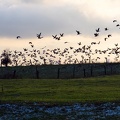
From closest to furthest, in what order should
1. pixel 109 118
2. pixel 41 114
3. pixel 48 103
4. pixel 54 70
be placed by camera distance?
1. pixel 109 118
2. pixel 41 114
3. pixel 48 103
4. pixel 54 70

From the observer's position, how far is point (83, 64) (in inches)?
4400

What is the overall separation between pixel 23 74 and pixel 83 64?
55.1ft

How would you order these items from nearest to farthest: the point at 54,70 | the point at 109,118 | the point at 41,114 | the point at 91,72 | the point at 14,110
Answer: the point at 109,118 < the point at 41,114 < the point at 14,110 < the point at 91,72 < the point at 54,70

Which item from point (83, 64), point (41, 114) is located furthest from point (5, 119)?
point (83, 64)

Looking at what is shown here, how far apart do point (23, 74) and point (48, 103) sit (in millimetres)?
59038

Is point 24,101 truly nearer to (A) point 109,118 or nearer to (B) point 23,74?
(A) point 109,118

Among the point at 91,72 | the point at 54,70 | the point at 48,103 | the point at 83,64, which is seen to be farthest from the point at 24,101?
the point at 83,64

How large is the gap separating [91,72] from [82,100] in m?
54.7

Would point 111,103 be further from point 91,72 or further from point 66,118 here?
point 91,72

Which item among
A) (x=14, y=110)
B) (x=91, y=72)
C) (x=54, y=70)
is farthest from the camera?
(x=54, y=70)

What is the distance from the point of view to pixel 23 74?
331 feet

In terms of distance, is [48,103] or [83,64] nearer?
[48,103]

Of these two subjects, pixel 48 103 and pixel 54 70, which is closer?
pixel 48 103

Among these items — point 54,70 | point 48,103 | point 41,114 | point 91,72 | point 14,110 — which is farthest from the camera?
point 54,70
